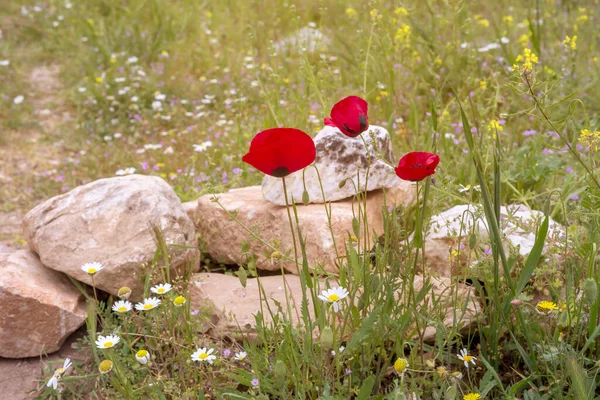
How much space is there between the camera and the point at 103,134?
4.87 m

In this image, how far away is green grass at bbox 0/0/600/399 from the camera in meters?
1.92

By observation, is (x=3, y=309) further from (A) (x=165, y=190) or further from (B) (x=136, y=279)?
(A) (x=165, y=190)

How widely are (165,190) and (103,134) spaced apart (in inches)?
88.6

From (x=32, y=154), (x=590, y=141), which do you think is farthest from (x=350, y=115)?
(x=32, y=154)

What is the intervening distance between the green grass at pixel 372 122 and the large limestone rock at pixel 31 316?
0.16 m

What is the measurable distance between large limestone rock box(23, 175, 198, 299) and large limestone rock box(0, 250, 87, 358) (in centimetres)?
12

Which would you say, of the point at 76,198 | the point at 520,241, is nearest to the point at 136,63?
the point at 76,198

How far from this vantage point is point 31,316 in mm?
2469

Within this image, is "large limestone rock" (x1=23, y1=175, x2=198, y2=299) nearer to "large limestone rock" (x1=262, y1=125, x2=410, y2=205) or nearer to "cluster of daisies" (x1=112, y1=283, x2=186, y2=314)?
"cluster of daisies" (x1=112, y1=283, x2=186, y2=314)

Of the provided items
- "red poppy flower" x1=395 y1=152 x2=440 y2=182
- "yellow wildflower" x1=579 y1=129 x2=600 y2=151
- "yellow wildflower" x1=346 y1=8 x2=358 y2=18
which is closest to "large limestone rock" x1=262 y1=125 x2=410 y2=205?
"yellow wildflower" x1=579 y1=129 x2=600 y2=151

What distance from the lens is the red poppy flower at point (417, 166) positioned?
163cm

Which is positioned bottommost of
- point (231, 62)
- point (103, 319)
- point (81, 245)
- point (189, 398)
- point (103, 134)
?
point (189, 398)

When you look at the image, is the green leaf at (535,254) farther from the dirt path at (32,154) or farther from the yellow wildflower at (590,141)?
the dirt path at (32,154)

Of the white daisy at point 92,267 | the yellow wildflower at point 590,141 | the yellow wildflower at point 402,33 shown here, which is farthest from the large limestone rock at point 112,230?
the yellow wildflower at point 402,33
